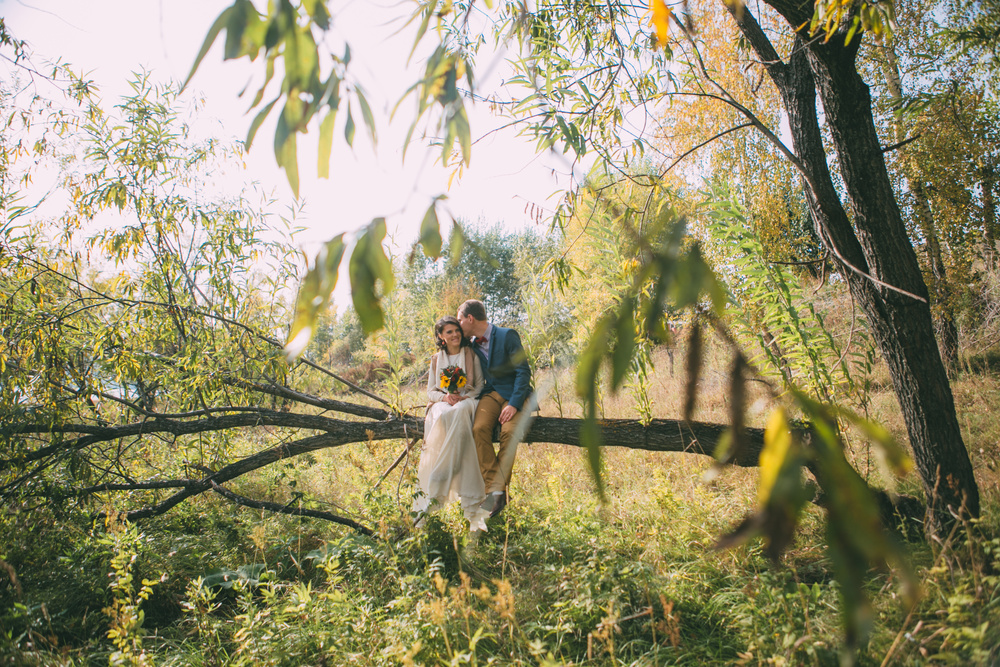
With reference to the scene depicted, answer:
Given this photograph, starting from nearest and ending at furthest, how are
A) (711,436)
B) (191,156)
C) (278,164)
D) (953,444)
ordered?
(278,164) < (953,444) < (711,436) < (191,156)

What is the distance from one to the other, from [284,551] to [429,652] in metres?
1.59

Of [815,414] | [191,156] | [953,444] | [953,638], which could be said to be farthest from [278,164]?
[191,156]

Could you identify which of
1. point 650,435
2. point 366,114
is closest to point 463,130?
point 366,114

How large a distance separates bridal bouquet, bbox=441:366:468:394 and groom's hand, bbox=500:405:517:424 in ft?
1.28

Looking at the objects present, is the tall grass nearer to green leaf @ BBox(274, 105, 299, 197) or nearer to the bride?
the bride

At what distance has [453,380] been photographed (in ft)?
12.2

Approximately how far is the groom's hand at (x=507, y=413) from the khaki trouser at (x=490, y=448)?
→ 26mm

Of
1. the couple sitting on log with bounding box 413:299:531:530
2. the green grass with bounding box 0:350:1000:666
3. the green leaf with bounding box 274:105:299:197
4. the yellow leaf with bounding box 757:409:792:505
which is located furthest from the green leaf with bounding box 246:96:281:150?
the couple sitting on log with bounding box 413:299:531:530

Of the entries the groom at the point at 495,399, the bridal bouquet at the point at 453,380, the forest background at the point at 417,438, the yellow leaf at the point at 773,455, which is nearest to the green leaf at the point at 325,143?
the forest background at the point at 417,438

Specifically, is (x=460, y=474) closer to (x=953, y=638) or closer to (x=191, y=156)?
(x=953, y=638)

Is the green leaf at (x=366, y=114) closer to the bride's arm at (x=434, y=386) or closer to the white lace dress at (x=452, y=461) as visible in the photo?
the white lace dress at (x=452, y=461)

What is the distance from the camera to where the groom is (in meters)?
3.48

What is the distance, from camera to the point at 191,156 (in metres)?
3.87

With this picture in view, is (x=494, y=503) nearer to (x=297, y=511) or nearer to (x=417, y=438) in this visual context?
(x=417, y=438)
